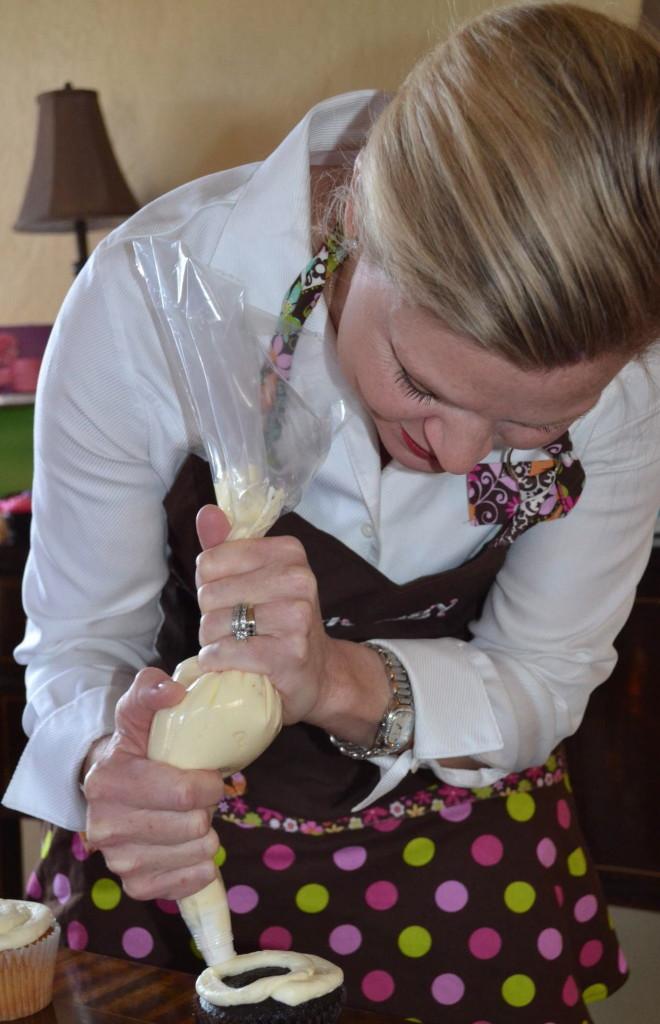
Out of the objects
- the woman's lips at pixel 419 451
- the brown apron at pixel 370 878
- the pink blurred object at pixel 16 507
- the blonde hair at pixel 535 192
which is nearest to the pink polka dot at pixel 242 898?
the brown apron at pixel 370 878

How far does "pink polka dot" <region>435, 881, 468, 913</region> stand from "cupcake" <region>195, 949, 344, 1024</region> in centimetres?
32

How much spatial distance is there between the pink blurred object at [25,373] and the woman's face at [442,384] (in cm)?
210

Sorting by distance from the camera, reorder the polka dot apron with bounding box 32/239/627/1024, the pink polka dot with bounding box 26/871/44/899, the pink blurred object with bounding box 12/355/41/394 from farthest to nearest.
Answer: the pink blurred object with bounding box 12/355/41/394
the pink polka dot with bounding box 26/871/44/899
the polka dot apron with bounding box 32/239/627/1024

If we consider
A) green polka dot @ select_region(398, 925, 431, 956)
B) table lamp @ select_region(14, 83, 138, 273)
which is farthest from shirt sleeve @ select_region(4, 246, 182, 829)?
table lamp @ select_region(14, 83, 138, 273)

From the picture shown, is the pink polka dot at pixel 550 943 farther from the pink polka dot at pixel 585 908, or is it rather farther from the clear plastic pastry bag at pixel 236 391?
the clear plastic pastry bag at pixel 236 391

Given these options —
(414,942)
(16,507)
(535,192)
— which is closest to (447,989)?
(414,942)

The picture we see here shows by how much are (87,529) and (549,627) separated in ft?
1.55

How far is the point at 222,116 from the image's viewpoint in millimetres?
3002

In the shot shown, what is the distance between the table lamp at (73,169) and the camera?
9.12 feet

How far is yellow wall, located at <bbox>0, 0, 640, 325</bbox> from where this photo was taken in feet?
9.30

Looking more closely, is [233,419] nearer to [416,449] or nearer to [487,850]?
[416,449]

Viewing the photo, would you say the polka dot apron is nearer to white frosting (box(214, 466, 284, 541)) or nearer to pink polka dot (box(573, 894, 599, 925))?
pink polka dot (box(573, 894, 599, 925))

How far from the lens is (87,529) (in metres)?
1.19

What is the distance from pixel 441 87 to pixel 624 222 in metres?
0.17
